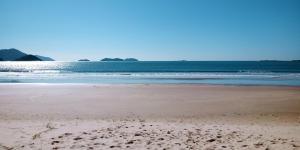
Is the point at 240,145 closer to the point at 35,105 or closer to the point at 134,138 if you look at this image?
the point at 134,138

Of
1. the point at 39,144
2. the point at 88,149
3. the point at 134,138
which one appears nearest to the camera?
the point at 88,149

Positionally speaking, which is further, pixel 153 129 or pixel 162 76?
pixel 162 76

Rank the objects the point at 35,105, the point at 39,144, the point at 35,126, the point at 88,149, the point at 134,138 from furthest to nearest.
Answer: the point at 35,105, the point at 35,126, the point at 134,138, the point at 39,144, the point at 88,149

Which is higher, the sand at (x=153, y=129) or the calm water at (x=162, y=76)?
the calm water at (x=162, y=76)

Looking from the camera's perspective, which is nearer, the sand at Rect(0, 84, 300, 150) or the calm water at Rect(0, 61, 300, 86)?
the sand at Rect(0, 84, 300, 150)

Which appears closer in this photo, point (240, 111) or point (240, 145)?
point (240, 145)

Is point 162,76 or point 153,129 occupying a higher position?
point 162,76

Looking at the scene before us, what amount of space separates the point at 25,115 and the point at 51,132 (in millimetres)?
4433

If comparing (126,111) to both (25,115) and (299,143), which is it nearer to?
(25,115)

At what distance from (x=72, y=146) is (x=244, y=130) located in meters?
4.24

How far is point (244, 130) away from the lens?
764 cm

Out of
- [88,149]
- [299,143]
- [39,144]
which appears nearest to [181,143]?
[88,149]

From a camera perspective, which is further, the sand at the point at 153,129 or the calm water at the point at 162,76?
the calm water at the point at 162,76

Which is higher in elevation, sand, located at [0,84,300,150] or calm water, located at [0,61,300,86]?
calm water, located at [0,61,300,86]
